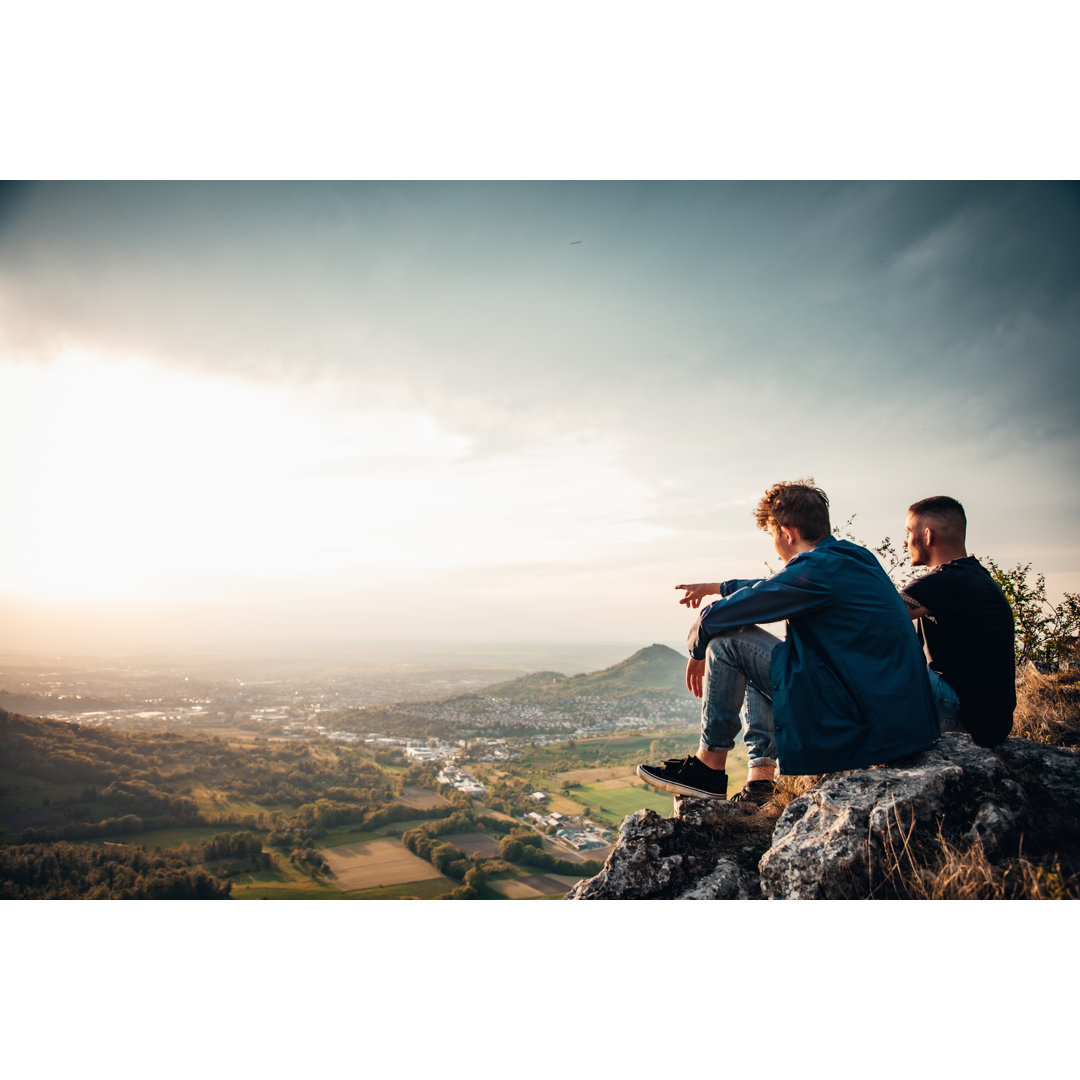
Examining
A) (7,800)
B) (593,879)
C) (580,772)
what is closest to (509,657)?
(580,772)

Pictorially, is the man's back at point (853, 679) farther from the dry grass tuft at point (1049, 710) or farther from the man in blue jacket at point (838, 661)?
the dry grass tuft at point (1049, 710)

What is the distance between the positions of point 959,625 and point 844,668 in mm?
918

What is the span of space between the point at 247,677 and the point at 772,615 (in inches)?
2375

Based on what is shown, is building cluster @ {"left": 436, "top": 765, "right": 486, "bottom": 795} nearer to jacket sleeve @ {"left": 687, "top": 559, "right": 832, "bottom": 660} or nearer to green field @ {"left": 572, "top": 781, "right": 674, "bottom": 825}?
green field @ {"left": 572, "top": 781, "right": 674, "bottom": 825}

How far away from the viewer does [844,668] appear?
8.18 feet

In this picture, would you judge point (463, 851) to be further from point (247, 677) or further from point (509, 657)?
point (509, 657)

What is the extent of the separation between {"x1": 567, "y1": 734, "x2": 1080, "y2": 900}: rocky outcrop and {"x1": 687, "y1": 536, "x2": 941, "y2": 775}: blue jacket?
0.18 m

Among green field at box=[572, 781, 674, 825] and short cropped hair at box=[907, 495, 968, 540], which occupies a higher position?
short cropped hair at box=[907, 495, 968, 540]

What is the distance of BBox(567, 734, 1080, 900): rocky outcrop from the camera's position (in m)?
2.26

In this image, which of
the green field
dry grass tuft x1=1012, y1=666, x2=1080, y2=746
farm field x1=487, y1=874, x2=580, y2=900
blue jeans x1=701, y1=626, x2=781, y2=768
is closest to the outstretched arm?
blue jeans x1=701, y1=626, x2=781, y2=768

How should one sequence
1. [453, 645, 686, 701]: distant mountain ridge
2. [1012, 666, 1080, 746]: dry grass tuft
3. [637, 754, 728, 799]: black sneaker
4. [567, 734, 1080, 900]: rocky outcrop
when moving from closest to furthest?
[567, 734, 1080, 900]: rocky outcrop < [637, 754, 728, 799]: black sneaker < [1012, 666, 1080, 746]: dry grass tuft < [453, 645, 686, 701]: distant mountain ridge

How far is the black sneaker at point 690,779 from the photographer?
3.16 metres

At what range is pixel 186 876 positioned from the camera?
12.9 meters

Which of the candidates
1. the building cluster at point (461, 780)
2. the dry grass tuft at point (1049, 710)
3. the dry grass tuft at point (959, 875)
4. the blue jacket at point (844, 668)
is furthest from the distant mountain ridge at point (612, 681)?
the dry grass tuft at point (959, 875)
